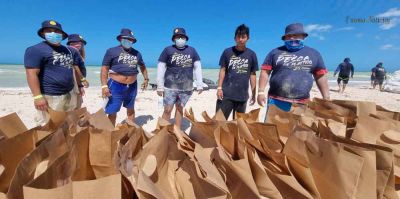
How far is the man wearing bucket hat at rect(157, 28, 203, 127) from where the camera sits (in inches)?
171

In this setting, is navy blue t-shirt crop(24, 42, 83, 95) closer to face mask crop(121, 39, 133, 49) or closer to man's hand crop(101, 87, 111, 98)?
man's hand crop(101, 87, 111, 98)

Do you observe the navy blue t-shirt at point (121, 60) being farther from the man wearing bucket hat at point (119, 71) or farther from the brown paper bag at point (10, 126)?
the brown paper bag at point (10, 126)

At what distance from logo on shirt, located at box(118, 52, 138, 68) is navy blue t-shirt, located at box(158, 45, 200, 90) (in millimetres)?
512

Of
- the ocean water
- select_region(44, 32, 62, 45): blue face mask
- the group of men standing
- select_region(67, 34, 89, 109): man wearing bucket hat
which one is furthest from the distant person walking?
select_region(44, 32, 62, 45): blue face mask

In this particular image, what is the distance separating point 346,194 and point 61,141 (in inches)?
43.0

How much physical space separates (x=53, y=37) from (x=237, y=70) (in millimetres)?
2745

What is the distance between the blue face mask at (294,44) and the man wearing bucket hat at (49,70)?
3.05 m

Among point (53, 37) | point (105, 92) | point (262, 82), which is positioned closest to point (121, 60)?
point (105, 92)

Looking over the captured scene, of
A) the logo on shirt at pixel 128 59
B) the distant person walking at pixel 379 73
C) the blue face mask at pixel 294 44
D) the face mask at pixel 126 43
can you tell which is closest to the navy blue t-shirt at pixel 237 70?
the blue face mask at pixel 294 44

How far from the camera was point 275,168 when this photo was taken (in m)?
1.01

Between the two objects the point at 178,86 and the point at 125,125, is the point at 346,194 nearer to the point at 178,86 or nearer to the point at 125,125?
the point at 125,125

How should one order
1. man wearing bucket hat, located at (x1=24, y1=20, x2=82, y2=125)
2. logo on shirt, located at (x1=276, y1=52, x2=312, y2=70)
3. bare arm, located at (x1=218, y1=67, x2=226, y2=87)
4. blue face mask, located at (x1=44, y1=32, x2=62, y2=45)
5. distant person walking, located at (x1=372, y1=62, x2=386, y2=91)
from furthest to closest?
Answer: distant person walking, located at (x1=372, y1=62, x2=386, y2=91) < bare arm, located at (x1=218, y1=67, x2=226, y2=87) < blue face mask, located at (x1=44, y1=32, x2=62, y2=45) < man wearing bucket hat, located at (x1=24, y1=20, x2=82, y2=125) < logo on shirt, located at (x1=276, y1=52, x2=312, y2=70)

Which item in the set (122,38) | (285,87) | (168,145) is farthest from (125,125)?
(122,38)

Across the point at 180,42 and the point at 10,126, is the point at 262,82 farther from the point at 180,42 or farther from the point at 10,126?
the point at 10,126
